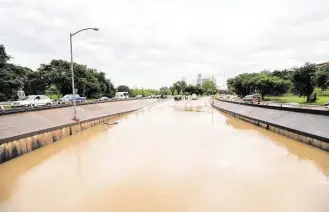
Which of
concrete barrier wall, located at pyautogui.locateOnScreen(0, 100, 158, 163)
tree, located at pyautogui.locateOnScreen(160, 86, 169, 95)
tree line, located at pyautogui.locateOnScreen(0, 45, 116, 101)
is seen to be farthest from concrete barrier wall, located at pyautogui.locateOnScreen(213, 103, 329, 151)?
tree, located at pyautogui.locateOnScreen(160, 86, 169, 95)

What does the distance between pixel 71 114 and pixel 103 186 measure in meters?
17.7

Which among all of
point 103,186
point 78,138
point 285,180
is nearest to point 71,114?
point 78,138

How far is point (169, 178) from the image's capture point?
9242 millimetres

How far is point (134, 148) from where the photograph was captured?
48.1ft

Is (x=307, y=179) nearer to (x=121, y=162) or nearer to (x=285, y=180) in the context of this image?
(x=285, y=180)

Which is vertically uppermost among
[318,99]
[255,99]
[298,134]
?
[255,99]

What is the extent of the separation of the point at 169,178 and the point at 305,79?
135ft

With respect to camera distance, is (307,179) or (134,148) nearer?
(307,179)

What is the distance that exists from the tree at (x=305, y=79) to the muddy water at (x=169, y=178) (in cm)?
3189

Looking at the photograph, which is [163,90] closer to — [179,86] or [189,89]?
[179,86]

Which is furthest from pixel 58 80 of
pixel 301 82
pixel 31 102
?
pixel 301 82

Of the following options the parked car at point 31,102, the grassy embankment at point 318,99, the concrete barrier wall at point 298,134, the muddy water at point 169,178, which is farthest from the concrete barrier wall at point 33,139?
the grassy embankment at point 318,99

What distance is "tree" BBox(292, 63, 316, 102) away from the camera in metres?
42.4

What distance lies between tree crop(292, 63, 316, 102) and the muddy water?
31.9 m
